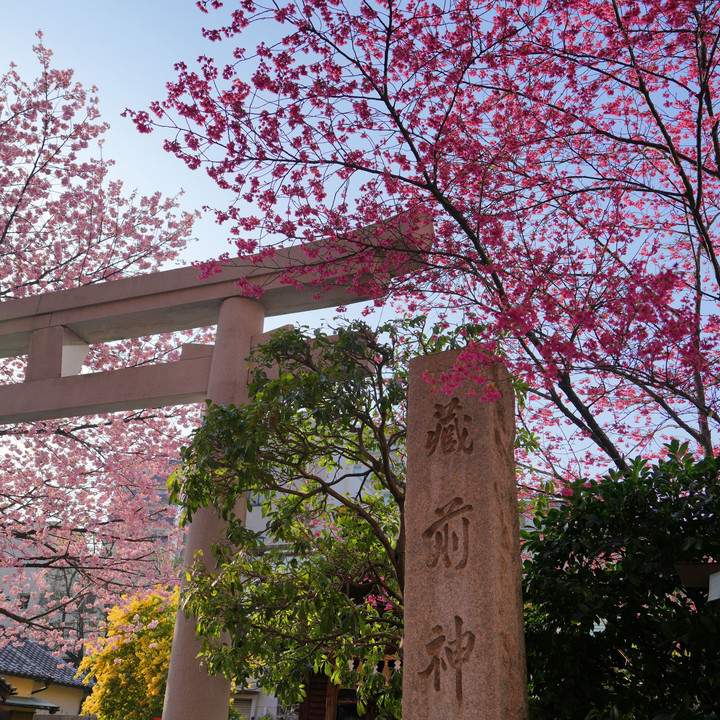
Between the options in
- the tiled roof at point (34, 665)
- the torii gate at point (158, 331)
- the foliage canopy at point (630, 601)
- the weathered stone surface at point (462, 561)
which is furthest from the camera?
the tiled roof at point (34, 665)

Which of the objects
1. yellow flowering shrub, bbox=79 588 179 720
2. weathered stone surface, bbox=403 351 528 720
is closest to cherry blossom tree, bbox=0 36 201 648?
yellow flowering shrub, bbox=79 588 179 720

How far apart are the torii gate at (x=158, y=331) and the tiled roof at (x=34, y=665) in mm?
12264

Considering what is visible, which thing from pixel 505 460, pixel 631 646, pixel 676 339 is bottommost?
pixel 631 646

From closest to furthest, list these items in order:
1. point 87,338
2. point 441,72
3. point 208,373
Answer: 1. point 441,72
2. point 208,373
3. point 87,338

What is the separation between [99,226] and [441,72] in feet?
23.5

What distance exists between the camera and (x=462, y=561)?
12.2ft

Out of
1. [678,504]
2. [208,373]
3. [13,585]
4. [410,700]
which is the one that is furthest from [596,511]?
[13,585]

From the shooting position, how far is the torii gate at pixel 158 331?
6238 millimetres

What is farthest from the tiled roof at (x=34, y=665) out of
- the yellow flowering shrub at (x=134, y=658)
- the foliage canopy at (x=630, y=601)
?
the foliage canopy at (x=630, y=601)

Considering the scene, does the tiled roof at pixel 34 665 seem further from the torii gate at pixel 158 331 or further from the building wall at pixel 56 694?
the torii gate at pixel 158 331

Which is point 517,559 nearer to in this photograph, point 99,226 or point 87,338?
point 87,338

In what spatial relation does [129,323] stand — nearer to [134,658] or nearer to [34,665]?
[134,658]

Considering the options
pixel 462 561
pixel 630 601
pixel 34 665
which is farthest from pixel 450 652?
pixel 34 665

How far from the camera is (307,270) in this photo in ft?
19.5
